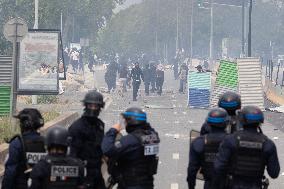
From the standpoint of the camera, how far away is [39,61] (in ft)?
91.7

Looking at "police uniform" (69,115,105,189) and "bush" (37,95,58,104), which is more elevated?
"bush" (37,95,58,104)

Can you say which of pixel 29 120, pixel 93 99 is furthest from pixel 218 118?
pixel 29 120

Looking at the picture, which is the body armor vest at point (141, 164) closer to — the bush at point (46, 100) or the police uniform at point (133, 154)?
the police uniform at point (133, 154)

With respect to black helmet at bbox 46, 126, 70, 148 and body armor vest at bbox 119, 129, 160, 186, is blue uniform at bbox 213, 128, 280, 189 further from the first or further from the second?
black helmet at bbox 46, 126, 70, 148

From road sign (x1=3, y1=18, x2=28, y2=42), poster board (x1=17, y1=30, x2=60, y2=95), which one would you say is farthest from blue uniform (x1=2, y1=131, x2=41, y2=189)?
poster board (x1=17, y1=30, x2=60, y2=95)

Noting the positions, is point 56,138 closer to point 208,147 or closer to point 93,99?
point 93,99

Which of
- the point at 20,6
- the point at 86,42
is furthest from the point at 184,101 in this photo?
the point at 86,42

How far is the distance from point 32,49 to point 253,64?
13.3 meters

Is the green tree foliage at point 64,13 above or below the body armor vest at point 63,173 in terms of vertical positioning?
above

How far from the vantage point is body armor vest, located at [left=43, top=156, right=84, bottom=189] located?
826 cm

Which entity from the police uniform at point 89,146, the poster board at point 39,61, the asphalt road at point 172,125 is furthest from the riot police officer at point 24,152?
the poster board at point 39,61

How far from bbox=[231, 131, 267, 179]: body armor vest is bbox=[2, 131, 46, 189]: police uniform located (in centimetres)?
202

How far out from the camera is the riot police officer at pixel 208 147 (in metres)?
10.0

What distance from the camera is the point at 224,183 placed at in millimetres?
9750
